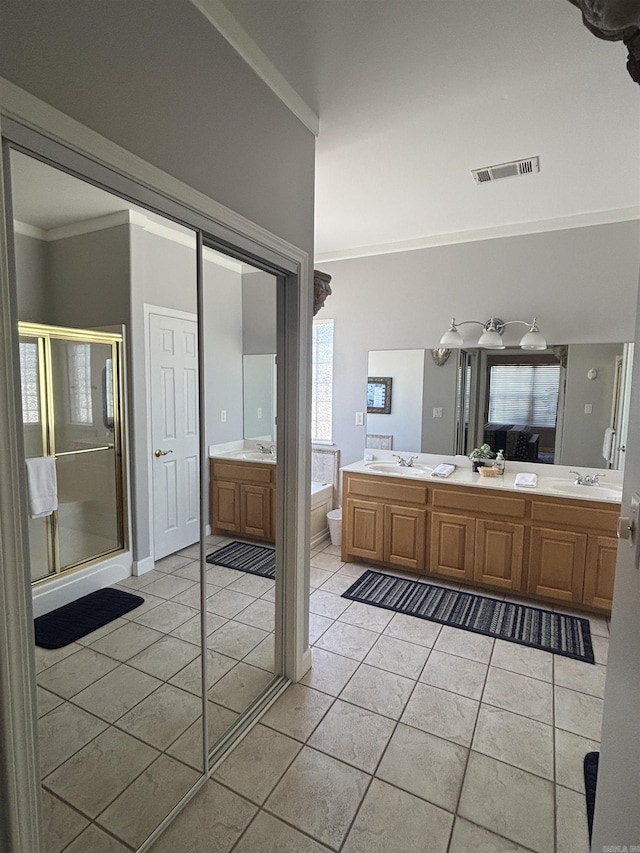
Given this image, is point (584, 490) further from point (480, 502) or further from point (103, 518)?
point (103, 518)

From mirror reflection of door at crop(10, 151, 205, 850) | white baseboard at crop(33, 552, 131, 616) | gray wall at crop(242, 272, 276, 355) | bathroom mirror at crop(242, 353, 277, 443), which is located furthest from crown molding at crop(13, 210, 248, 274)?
white baseboard at crop(33, 552, 131, 616)

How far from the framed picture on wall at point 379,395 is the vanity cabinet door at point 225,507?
83.8 inches

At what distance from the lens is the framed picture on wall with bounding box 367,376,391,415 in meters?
4.05

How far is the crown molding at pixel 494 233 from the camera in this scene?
3123 mm

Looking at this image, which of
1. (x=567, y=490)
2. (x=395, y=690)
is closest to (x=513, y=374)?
(x=567, y=490)

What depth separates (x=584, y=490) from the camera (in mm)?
3074

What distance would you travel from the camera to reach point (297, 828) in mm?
1541

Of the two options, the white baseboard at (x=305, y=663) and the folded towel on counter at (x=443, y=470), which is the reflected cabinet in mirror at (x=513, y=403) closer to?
the folded towel on counter at (x=443, y=470)

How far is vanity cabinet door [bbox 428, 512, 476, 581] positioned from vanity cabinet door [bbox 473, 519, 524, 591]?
0.19 ft

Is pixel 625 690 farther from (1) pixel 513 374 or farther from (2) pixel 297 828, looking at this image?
(1) pixel 513 374

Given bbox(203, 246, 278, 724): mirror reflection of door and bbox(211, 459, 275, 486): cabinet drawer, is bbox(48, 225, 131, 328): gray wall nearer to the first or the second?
bbox(203, 246, 278, 724): mirror reflection of door

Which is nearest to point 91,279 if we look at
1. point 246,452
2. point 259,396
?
point 259,396

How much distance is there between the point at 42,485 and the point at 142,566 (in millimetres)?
651

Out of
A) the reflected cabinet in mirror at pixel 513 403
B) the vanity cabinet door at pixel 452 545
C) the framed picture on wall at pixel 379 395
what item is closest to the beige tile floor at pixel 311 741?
the vanity cabinet door at pixel 452 545
